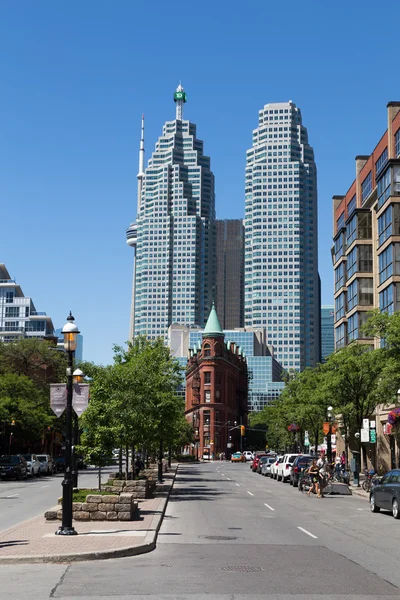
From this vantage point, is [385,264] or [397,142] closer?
[385,264]

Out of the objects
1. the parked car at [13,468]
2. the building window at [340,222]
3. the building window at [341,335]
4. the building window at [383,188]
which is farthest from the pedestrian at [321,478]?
the building window at [340,222]

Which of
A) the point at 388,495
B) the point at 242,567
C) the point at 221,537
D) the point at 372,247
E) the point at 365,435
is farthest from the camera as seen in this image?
the point at 372,247

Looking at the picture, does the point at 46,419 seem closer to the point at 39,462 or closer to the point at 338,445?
the point at 39,462

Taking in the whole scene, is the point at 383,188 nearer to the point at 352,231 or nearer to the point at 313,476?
the point at 352,231

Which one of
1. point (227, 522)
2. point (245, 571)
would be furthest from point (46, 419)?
point (245, 571)

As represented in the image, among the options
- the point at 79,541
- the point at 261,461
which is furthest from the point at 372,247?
the point at 79,541

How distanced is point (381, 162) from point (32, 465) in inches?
1350

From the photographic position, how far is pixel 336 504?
29.6 m

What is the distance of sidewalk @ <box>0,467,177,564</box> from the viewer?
1289cm

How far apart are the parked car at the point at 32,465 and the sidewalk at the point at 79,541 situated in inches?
1454

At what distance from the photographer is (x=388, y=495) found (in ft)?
80.3

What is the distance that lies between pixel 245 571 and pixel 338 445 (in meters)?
60.6

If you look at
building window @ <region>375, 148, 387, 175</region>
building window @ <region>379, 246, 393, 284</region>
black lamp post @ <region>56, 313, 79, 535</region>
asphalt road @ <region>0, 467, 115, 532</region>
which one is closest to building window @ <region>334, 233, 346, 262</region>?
building window @ <region>375, 148, 387, 175</region>

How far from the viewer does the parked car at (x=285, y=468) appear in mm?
48344
